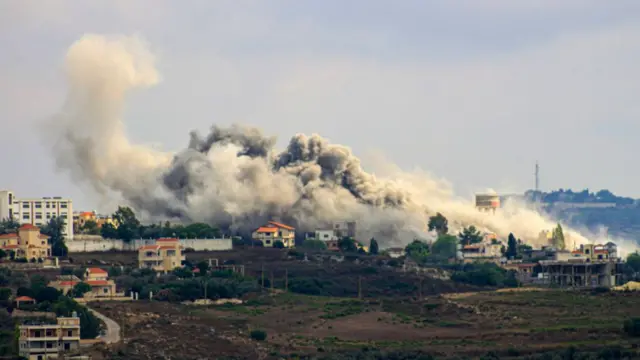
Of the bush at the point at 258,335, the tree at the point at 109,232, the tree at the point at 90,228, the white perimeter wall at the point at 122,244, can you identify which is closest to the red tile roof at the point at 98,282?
the bush at the point at 258,335

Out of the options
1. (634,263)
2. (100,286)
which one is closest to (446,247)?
(634,263)

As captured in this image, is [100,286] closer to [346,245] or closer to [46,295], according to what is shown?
[46,295]

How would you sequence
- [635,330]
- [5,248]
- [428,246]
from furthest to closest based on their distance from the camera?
[428,246] < [5,248] < [635,330]

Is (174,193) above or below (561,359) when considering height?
above

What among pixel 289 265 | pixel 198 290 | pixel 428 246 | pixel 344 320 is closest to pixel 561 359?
pixel 344 320

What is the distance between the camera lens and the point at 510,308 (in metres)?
123

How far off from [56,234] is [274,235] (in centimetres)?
2219

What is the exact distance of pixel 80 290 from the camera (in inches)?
4724

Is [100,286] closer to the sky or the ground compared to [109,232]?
closer to the ground

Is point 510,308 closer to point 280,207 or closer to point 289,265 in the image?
point 289,265

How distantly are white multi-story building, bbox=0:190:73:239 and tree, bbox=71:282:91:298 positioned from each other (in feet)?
151

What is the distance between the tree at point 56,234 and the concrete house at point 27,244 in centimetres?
66

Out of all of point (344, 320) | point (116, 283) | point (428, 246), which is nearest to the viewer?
point (344, 320)

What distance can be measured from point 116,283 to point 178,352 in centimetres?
2440
